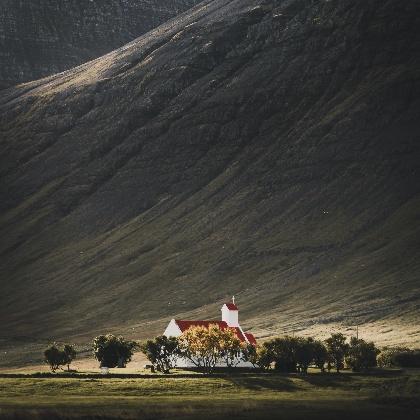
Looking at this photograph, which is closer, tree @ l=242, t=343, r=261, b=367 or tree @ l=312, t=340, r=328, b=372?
tree @ l=312, t=340, r=328, b=372

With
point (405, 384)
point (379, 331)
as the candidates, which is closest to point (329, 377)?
point (405, 384)

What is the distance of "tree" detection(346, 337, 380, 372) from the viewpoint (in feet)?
404

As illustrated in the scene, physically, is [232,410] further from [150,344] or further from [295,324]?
[295,324]

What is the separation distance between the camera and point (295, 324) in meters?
198

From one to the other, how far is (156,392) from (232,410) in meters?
15.0

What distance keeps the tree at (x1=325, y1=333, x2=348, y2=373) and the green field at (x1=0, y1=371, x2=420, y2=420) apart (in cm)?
695

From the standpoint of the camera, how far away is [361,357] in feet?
405

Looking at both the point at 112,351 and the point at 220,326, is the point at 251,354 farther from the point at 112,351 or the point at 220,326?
the point at 112,351

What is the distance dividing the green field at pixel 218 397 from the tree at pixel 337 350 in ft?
22.8

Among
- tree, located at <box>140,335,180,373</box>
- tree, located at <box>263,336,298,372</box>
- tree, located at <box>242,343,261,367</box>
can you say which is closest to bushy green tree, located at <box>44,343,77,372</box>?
tree, located at <box>140,335,180,373</box>

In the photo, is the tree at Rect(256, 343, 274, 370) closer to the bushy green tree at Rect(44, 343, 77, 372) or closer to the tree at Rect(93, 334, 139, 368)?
the tree at Rect(93, 334, 139, 368)

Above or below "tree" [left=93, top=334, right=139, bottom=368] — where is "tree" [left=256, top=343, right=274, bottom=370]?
below

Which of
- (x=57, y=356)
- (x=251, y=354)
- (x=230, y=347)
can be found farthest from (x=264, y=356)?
(x=57, y=356)

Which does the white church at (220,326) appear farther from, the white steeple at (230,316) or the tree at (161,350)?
the tree at (161,350)
